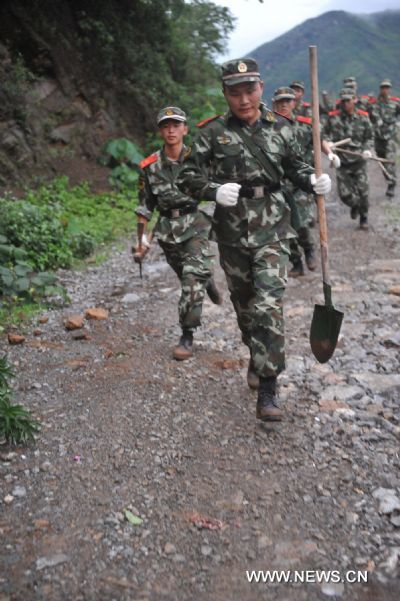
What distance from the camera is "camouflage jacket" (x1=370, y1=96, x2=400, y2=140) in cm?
1409

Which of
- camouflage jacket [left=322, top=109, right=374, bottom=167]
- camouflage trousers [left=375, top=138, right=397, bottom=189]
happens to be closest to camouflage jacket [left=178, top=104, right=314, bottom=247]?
camouflage jacket [left=322, top=109, right=374, bottom=167]

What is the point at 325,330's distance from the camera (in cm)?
412

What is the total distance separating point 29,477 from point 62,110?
1124 centimetres

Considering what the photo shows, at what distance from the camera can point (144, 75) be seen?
1498cm

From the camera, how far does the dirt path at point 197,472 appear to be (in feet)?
9.27

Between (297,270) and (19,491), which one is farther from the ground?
(297,270)

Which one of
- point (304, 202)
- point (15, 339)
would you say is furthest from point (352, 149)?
point (15, 339)

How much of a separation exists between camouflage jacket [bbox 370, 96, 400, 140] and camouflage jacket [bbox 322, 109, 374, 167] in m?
3.38

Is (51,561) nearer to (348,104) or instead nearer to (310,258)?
(310,258)

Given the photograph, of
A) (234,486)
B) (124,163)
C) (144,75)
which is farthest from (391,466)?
(144,75)

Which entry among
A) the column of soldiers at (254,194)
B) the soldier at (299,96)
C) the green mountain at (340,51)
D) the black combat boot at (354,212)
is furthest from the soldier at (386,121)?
the green mountain at (340,51)

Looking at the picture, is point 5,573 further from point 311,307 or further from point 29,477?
point 311,307

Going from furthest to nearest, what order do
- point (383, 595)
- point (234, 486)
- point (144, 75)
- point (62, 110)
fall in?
point (144, 75) → point (62, 110) → point (234, 486) → point (383, 595)

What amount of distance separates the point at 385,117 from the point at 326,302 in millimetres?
11350
